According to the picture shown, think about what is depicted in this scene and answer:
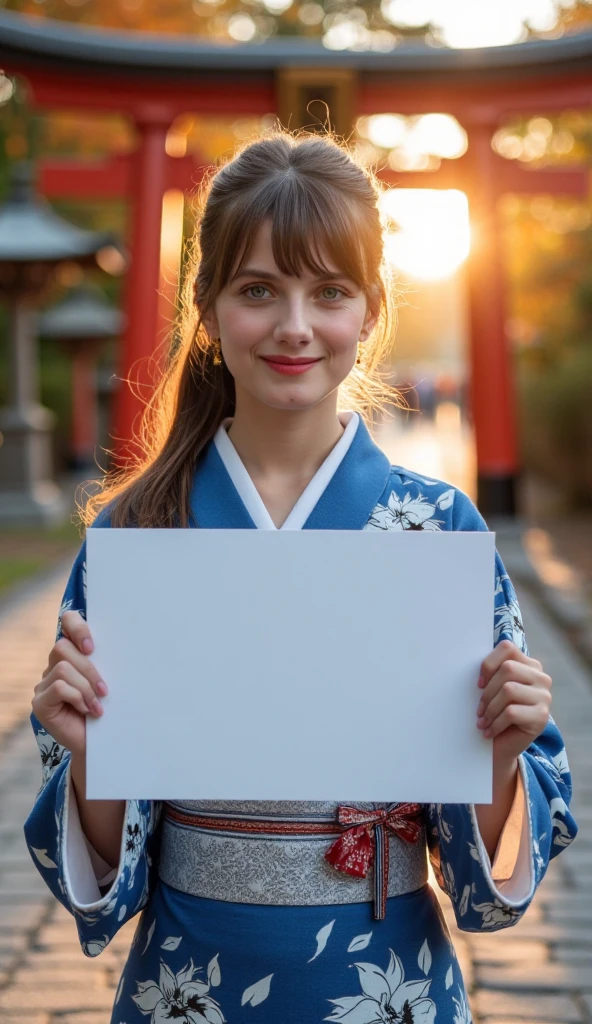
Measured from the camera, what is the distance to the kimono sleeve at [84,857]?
1.35 m

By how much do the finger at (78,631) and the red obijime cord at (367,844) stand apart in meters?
0.36

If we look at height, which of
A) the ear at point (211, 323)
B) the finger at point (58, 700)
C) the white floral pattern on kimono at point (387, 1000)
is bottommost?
the white floral pattern on kimono at point (387, 1000)

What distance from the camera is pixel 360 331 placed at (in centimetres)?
149

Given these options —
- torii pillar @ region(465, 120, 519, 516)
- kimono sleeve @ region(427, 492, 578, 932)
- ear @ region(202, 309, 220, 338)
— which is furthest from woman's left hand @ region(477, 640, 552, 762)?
torii pillar @ region(465, 120, 519, 516)

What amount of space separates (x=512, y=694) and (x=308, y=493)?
15.3 inches

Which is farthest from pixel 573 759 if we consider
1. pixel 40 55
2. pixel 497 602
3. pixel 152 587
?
pixel 40 55

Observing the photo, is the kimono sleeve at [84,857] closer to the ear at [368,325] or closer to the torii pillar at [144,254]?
the ear at [368,325]

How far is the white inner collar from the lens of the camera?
1472 mm

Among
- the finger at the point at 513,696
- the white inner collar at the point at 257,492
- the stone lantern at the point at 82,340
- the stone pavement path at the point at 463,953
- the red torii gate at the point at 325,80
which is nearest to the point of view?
the finger at the point at 513,696

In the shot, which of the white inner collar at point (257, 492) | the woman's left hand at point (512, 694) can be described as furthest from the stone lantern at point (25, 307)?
the woman's left hand at point (512, 694)

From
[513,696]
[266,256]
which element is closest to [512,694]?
[513,696]

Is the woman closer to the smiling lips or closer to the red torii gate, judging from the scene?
the smiling lips

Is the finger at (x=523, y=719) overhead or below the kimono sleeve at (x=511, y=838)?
overhead

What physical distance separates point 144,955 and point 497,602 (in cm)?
60
